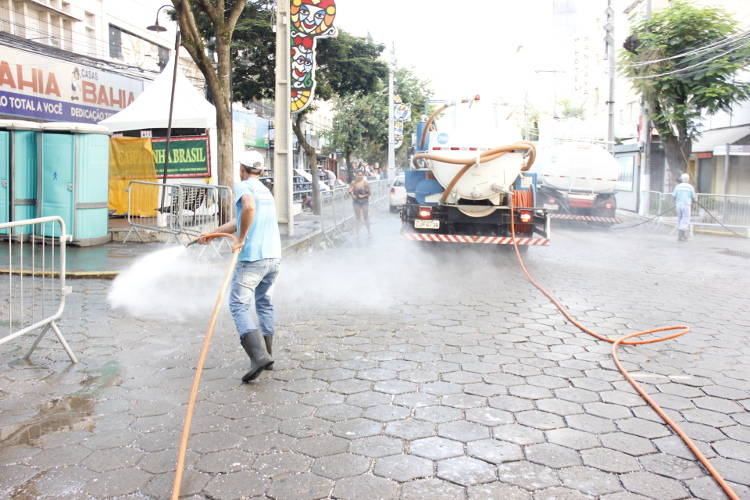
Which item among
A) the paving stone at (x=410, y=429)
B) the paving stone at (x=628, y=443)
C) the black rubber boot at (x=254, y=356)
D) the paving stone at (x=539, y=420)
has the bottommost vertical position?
the paving stone at (x=628, y=443)

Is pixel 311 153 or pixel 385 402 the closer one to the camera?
pixel 385 402

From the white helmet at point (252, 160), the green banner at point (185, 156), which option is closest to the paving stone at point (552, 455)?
the white helmet at point (252, 160)

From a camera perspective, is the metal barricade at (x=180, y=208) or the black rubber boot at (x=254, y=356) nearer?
the black rubber boot at (x=254, y=356)

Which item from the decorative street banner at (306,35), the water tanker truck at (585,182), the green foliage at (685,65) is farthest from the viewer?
the green foliage at (685,65)

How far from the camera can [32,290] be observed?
5.04 m

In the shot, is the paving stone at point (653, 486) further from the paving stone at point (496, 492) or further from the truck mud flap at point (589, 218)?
the truck mud flap at point (589, 218)

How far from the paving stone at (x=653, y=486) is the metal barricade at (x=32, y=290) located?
12.3ft

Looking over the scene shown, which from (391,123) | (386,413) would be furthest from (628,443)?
(391,123)

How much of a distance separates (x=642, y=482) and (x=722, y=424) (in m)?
1.10

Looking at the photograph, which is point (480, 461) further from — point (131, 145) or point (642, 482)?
point (131, 145)

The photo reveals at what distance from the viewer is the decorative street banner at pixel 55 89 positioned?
1437 cm

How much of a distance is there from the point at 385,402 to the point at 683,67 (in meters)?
20.1

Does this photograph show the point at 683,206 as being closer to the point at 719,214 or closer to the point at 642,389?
the point at 719,214

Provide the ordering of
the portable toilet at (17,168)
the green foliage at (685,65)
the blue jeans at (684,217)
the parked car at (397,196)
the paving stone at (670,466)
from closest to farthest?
1. the paving stone at (670,466)
2. the portable toilet at (17,168)
3. the blue jeans at (684,217)
4. the green foliage at (685,65)
5. the parked car at (397,196)
